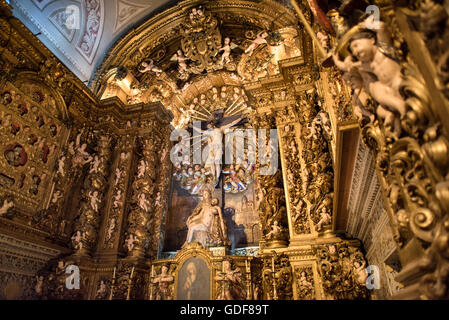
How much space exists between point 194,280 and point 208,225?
148 centimetres

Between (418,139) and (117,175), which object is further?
(117,175)

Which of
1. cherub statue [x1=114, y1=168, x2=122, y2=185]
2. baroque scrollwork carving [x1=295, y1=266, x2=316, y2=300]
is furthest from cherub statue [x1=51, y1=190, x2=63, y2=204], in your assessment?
baroque scrollwork carving [x1=295, y1=266, x2=316, y2=300]

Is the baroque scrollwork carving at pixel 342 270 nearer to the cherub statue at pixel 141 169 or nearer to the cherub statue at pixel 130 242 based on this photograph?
the cherub statue at pixel 130 242

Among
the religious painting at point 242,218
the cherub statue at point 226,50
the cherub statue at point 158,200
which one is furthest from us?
the cherub statue at point 226,50

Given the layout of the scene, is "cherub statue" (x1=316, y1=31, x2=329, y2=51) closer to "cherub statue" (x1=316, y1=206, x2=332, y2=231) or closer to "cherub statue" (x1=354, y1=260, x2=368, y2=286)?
"cherub statue" (x1=316, y1=206, x2=332, y2=231)

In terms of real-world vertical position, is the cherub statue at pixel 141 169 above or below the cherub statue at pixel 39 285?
above

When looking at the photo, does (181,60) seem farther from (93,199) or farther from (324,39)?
(324,39)

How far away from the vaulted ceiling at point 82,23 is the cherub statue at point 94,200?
3774 mm

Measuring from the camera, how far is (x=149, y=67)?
32.7 ft

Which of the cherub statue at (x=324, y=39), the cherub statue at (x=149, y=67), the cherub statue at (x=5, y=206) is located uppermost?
the cherub statue at (x=149, y=67)

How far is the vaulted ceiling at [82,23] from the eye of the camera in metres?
7.55

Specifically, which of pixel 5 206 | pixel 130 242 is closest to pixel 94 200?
pixel 130 242

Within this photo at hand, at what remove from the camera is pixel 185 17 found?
9.77m

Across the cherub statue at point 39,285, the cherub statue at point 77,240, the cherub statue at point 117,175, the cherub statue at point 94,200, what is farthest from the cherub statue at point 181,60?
the cherub statue at point 39,285
